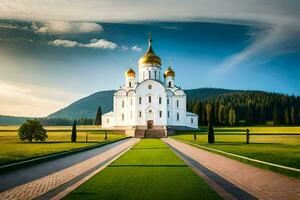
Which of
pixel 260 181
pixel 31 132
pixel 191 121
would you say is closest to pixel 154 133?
pixel 191 121

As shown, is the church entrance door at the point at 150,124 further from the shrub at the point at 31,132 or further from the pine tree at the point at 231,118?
the pine tree at the point at 231,118

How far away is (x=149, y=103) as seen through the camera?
65812 mm

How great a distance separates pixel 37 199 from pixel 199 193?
147 inches

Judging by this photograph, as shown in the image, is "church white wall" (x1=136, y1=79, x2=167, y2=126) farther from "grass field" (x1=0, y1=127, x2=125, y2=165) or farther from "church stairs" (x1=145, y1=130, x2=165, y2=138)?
"grass field" (x1=0, y1=127, x2=125, y2=165)

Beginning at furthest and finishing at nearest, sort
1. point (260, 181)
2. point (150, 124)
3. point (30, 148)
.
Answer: point (150, 124), point (30, 148), point (260, 181)

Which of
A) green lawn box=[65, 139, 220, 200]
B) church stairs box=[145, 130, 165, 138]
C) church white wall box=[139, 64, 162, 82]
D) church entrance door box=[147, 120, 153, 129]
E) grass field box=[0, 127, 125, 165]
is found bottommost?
green lawn box=[65, 139, 220, 200]

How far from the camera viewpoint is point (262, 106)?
121 m

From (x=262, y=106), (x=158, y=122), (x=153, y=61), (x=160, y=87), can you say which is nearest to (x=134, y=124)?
(x=158, y=122)

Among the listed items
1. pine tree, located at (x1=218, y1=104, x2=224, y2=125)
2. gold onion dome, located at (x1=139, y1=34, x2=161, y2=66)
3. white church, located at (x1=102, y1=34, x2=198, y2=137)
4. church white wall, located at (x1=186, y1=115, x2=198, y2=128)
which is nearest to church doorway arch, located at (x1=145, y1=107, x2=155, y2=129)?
white church, located at (x1=102, y1=34, x2=198, y2=137)

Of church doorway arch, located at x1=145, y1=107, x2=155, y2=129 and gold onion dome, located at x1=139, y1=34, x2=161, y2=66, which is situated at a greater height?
gold onion dome, located at x1=139, y1=34, x2=161, y2=66

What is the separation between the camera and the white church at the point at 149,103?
213 feet

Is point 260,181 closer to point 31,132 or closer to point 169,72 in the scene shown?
point 31,132

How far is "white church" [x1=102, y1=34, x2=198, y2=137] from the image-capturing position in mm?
64938

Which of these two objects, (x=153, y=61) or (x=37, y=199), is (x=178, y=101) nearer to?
(x=153, y=61)
